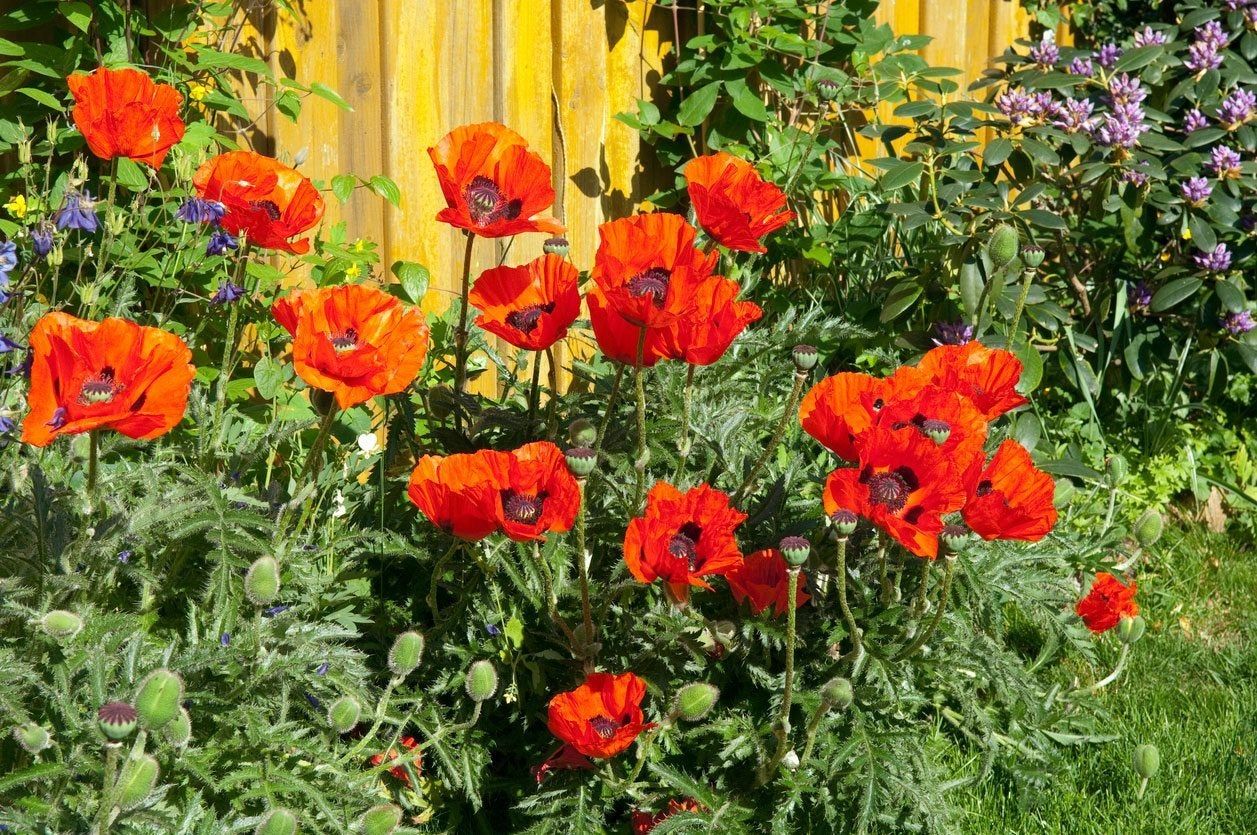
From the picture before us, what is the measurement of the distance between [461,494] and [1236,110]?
3.29 metres

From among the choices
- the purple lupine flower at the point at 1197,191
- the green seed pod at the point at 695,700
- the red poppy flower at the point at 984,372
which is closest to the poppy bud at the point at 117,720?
the green seed pod at the point at 695,700

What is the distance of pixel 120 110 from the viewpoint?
2.25m

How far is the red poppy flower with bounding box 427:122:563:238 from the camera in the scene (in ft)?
7.77

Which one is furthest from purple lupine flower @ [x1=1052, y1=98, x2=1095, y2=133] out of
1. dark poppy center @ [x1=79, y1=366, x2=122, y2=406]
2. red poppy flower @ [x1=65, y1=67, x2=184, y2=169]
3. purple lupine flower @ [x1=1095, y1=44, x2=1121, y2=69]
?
dark poppy center @ [x1=79, y1=366, x2=122, y2=406]

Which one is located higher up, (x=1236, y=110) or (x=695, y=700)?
(x=1236, y=110)

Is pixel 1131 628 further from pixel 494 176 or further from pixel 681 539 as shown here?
pixel 494 176

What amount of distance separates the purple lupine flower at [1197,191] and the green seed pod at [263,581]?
3.29 m

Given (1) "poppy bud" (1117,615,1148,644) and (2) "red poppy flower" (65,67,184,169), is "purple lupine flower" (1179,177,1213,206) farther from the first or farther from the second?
(2) "red poppy flower" (65,67,184,169)

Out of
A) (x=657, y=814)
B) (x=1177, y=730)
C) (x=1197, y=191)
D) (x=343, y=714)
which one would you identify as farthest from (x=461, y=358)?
(x=1197, y=191)

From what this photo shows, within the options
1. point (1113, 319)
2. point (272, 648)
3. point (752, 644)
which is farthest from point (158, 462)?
point (1113, 319)

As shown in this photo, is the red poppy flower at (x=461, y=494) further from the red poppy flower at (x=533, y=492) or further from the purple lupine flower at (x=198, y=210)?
the purple lupine flower at (x=198, y=210)

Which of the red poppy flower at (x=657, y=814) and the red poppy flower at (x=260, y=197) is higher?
the red poppy flower at (x=260, y=197)

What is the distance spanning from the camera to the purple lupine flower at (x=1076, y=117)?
396 cm

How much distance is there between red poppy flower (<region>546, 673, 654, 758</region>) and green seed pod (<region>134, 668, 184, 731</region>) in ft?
2.23
